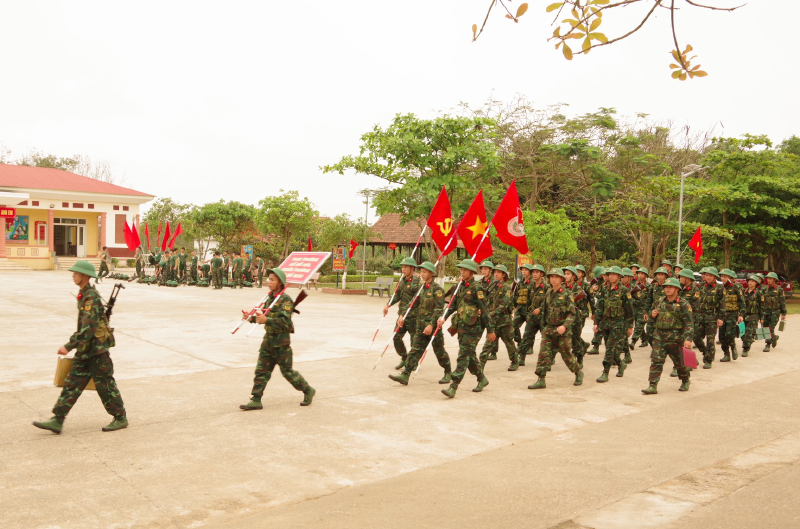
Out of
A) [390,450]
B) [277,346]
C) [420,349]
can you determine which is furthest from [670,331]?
[277,346]

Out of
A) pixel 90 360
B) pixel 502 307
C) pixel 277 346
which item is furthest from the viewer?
pixel 502 307

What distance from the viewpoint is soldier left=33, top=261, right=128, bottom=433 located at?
653 centimetres

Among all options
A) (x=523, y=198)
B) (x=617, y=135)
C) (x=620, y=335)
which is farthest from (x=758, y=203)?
(x=620, y=335)

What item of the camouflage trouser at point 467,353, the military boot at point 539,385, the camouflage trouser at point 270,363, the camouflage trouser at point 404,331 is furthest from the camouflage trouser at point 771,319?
the camouflage trouser at point 270,363

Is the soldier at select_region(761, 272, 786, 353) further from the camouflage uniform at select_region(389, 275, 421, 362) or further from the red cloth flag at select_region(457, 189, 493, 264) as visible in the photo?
the camouflage uniform at select_region(389, 275, 421, 362)

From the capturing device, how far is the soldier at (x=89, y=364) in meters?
6.53

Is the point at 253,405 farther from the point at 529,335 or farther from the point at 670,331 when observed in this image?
the point at 670,331

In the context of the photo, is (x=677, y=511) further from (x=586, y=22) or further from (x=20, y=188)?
(x=20, y=188)

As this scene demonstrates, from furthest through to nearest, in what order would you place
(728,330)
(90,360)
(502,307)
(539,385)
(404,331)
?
(728,330)
(502,307)
(404,331)
(539,385)
(90,360)

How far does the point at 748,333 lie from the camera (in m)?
14.1

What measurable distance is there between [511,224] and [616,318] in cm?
261

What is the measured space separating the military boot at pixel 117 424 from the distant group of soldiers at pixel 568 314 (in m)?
3.51

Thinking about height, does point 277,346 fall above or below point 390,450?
above

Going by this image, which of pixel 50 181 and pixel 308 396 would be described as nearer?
pixel 308 396
